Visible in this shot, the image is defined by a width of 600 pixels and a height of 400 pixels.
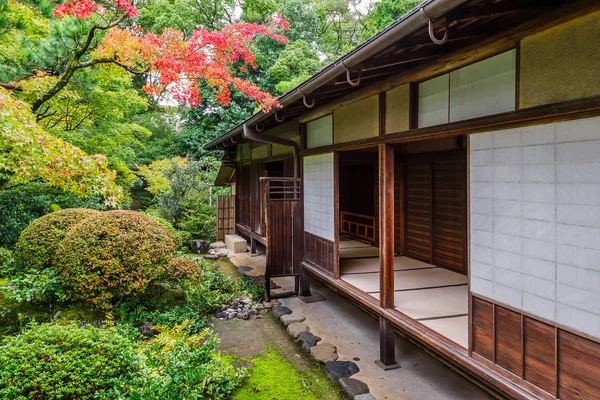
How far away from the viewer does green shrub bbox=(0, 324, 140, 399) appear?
2822 millimetres

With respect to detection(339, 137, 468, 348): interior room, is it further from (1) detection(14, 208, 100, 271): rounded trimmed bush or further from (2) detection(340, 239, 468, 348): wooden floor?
(1) detection(14, 208, 100, 271): rounded trimmed bush

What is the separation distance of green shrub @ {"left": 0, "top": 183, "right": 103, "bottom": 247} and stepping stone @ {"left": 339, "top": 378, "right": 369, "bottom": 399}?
9641 mm

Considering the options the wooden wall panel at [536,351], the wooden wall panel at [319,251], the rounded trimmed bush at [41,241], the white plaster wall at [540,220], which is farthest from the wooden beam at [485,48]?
the rounded trimmed bush at [41,241]

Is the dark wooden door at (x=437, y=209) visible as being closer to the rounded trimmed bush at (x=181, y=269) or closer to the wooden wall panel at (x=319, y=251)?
the wooden wall panel at (x=319, y=251)

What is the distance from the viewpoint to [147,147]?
2067 centimetres

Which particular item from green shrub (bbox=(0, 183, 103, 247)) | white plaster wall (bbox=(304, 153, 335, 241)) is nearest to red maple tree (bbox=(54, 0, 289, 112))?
Answer: white plaster wall (bbox=(304, 153, 335, 241))

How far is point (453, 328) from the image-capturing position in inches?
147

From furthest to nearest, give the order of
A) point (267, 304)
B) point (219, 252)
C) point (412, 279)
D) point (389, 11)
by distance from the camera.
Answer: point (389, 11)
point (219, 252)
point (267, 304)
point (412, 279)

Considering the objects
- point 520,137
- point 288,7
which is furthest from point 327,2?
→ point 520,137

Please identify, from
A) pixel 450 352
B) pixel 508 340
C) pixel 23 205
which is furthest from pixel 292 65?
pixel 508 340

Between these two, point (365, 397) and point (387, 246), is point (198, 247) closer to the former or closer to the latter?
point (387, 246)

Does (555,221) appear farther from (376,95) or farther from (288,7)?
(288,7)

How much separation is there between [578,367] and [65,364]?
12.9ft

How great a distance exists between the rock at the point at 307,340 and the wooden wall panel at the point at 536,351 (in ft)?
8.13
